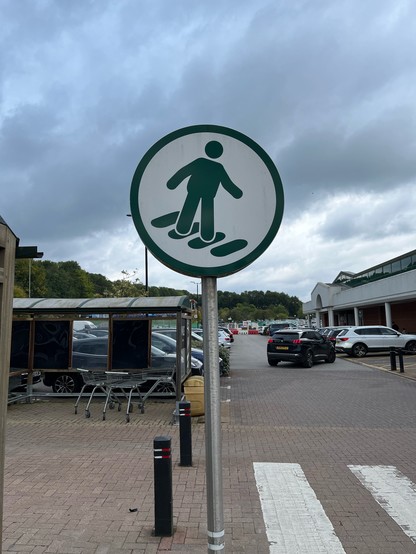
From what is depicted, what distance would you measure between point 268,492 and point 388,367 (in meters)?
15.3

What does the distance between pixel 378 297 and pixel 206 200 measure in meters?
35.9

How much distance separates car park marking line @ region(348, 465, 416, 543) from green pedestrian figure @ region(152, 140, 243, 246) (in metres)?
3.31

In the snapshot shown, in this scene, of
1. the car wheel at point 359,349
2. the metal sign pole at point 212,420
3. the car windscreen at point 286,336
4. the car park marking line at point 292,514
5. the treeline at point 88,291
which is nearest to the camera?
the metal sign pole at point 212,420

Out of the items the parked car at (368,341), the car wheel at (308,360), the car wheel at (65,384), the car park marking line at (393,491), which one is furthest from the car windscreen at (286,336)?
the car park marking line at (393,491)

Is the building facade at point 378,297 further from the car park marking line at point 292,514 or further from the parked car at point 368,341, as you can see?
the car park marking line at point 292,514

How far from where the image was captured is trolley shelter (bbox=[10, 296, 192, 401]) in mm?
11258

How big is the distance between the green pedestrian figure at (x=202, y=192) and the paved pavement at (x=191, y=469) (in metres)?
2.72

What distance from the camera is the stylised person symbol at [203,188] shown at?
2307 millimetres

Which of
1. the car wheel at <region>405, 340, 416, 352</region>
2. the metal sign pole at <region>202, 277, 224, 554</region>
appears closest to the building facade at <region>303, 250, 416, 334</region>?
the car wheel at <region>405, 340, 416, 352</region>

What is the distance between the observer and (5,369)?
2402 millimetres

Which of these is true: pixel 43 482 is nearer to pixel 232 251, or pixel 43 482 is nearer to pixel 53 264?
pixel 232 251

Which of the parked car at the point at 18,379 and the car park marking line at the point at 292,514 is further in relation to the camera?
the parked car at the point at 18,379

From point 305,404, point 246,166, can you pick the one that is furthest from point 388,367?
point 246,166

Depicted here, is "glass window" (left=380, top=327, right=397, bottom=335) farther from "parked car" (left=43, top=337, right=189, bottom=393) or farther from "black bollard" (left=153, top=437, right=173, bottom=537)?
"black bollard" (left=153, top=437, right=173, bottom=537)
